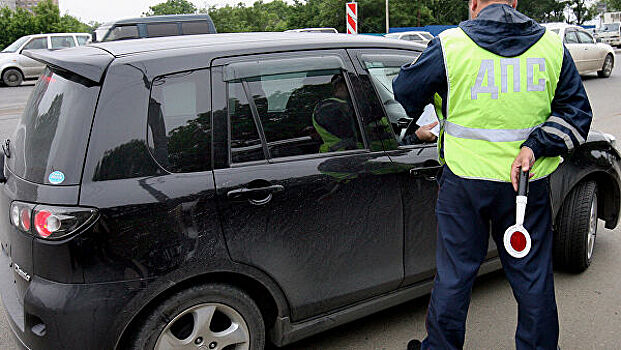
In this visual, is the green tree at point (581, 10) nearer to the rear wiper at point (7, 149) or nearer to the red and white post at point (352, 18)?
the red and white post at point (352, 18)

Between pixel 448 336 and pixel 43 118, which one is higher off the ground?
pixel 43 118

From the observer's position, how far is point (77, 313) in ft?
7.58

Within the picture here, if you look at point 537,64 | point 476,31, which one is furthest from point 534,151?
point 476,31

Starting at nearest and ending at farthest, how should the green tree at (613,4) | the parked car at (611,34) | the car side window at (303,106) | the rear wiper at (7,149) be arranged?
the car side window at (303,106), the rear wiper at (7,149), the parked car at (611,34), the green tree at (613,4)

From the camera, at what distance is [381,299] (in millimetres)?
3146

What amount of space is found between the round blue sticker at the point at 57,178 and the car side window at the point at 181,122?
1.20 ft

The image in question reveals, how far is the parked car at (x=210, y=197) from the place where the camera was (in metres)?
2.35

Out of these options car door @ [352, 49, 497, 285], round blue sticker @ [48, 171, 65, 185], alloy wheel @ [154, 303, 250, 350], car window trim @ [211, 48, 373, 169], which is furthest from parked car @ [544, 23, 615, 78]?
round blue sticker @ [48, 171, 65, 185]

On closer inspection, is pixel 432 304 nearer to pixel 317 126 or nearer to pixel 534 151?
pixel 534 151

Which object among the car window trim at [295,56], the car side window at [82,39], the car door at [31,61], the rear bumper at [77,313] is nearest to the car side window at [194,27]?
the car door at [31,61]

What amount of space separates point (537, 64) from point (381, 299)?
1438 mm

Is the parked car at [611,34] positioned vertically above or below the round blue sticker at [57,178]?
below

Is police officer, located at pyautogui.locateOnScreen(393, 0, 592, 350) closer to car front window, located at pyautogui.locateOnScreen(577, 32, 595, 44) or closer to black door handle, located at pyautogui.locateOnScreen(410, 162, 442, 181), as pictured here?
black door handle, located at pyautogui.locateOnScreen(410, 162, 442, 181)

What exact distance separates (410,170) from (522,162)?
752 millimetres
